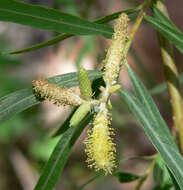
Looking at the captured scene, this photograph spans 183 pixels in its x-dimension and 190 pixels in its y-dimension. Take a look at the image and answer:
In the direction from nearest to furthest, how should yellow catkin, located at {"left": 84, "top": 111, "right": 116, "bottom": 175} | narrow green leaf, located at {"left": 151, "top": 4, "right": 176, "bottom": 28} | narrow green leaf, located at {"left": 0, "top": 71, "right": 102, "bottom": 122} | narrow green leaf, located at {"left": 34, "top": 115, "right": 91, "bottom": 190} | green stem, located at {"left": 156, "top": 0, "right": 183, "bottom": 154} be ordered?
yellow catkin, located at {"left": 84, "top": 111, "right": 116, "bottom": 175} → narrow green leaf, located at {"left": 0, "top": 71, "right": 102, "bottom": 122} → narrow green leaf, located at {"left": 34, "top": 115, "right": 91, "bottom": 190} → narrow green leaf, located at {"left": 151, "top": 4, "right": 176, "bottom": 28} → green stem, located at {"left": 156, "top": 0, "right": 183, "bottom": 154}

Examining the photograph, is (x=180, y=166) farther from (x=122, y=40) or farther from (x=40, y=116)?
(x=40, y=116)

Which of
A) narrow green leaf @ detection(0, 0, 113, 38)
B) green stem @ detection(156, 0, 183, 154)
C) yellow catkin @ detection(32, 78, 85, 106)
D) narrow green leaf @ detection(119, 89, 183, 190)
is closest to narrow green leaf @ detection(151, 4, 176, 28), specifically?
green stem @ detection(156, 0, 183, 154)

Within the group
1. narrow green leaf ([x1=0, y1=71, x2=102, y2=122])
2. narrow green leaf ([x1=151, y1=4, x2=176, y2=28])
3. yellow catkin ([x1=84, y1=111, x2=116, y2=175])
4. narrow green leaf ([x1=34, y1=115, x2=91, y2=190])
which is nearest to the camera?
yellow catkin ([x1=84, y1=111, x2=116, y2=175])

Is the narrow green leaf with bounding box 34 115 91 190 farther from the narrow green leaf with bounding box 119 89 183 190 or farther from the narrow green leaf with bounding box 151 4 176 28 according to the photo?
the narrow green leaf with bounding box 151 4 176 28

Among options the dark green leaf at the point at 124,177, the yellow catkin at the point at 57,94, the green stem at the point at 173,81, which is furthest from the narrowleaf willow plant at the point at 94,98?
the dark green leaf at the point at 124,177

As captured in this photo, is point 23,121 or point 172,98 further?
point 23,121

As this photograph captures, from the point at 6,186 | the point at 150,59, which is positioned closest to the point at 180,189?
the point at 6,186
